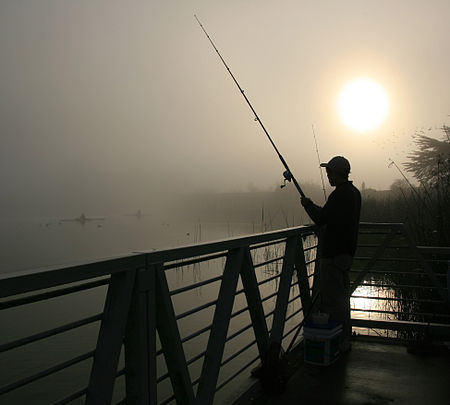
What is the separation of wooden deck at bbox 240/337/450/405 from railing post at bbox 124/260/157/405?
1.36 m

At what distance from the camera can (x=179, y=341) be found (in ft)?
7.25

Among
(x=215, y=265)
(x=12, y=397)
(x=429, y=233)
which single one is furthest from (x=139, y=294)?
(x=215, y=265)

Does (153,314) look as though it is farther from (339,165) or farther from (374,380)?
(339,165)

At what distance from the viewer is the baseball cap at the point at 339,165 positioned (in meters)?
4.09

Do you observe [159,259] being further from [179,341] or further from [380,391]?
[380,391]

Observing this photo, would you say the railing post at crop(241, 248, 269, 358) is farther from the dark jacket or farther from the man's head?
the man's head

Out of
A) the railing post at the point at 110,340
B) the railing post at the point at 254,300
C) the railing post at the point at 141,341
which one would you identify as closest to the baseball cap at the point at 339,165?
the railing post at the point at 254,300

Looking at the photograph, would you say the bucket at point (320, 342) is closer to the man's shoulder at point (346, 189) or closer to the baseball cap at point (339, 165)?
the man's shoulder at point (346, 189)

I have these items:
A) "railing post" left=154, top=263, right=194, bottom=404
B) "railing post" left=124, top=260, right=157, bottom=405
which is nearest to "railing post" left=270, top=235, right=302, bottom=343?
"railing post" left=154, top=263, right=194, bottom=404

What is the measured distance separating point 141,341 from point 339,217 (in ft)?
7.93

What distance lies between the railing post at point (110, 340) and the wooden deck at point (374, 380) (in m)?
1.65

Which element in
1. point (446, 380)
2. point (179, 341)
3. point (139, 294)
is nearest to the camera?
point (139, 294)

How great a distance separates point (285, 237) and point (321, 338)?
34.7 inches

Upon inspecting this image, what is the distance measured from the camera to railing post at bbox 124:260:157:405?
76.9 inches
